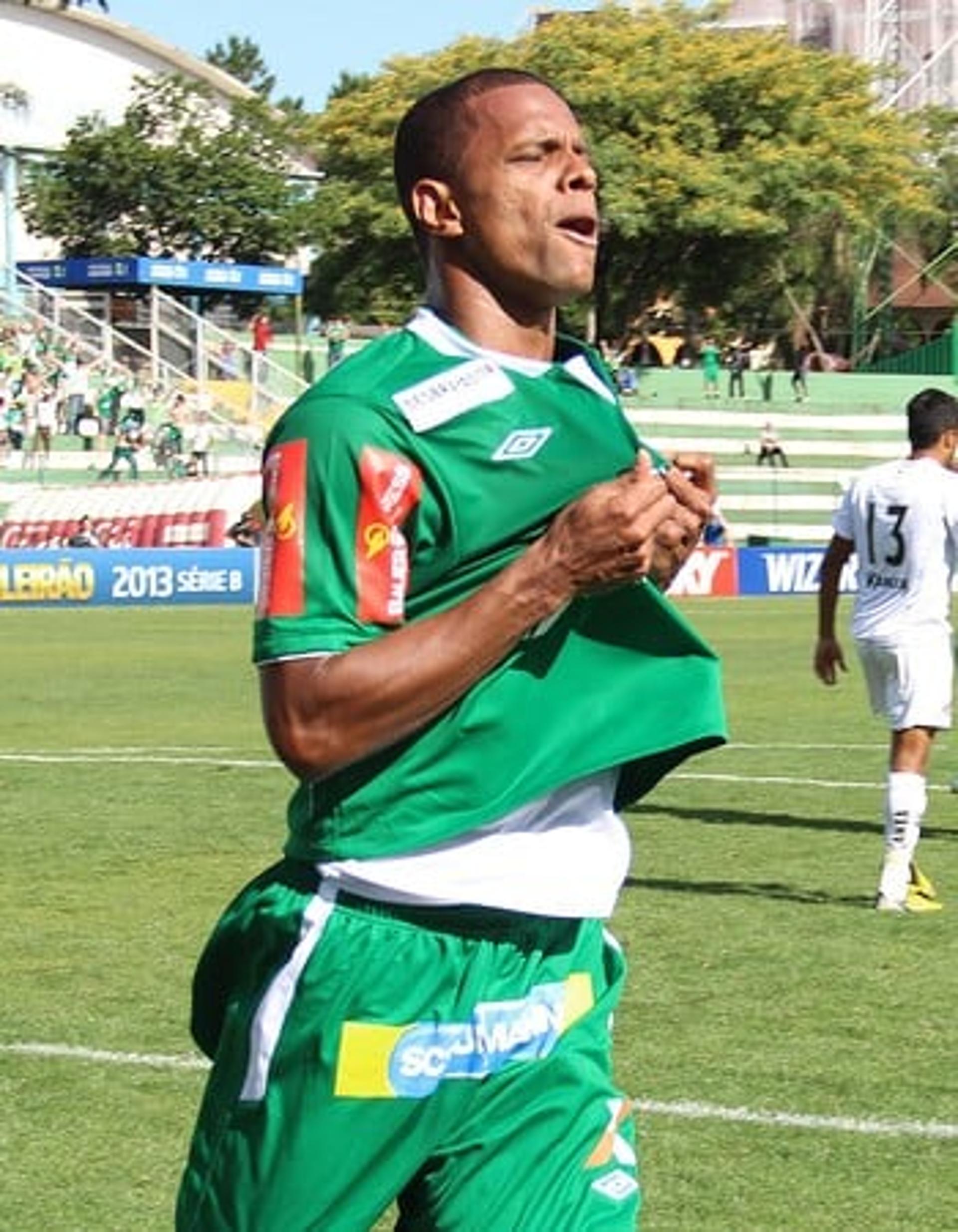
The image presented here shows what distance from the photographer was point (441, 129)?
399 centimetres

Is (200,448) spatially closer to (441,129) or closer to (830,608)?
(830,608)

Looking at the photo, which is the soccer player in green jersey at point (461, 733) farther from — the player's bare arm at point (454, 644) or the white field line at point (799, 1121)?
the white field line at point (799, 1121)

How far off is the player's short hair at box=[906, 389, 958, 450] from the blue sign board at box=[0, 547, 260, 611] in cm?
2847

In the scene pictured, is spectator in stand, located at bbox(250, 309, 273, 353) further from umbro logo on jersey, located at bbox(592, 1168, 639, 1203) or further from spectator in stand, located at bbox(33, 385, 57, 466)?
umbro logo on jersey, located at bbox(592, 1168, 639, 1203)

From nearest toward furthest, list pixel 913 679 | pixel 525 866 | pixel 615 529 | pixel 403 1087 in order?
pixel 615 529
pixel 403 1087
pixel 525 866
pixel 913 679

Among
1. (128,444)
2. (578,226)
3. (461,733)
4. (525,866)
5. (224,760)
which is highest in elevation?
(578,226)

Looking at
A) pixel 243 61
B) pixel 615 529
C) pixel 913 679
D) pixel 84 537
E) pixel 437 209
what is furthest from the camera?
pixel 243 61

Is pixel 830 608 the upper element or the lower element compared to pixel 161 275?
lower

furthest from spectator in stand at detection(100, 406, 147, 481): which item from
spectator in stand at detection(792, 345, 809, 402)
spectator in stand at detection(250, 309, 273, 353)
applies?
spectator in stand at detection(792, 345, 809, 402)

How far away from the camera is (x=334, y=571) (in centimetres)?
369

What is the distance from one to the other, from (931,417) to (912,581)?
2.26 feet

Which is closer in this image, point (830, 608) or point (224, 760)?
point (830, 608)

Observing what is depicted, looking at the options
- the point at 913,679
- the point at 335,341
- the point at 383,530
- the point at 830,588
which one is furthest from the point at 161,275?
the point at 383,530

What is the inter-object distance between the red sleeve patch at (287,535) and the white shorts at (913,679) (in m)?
7.91
